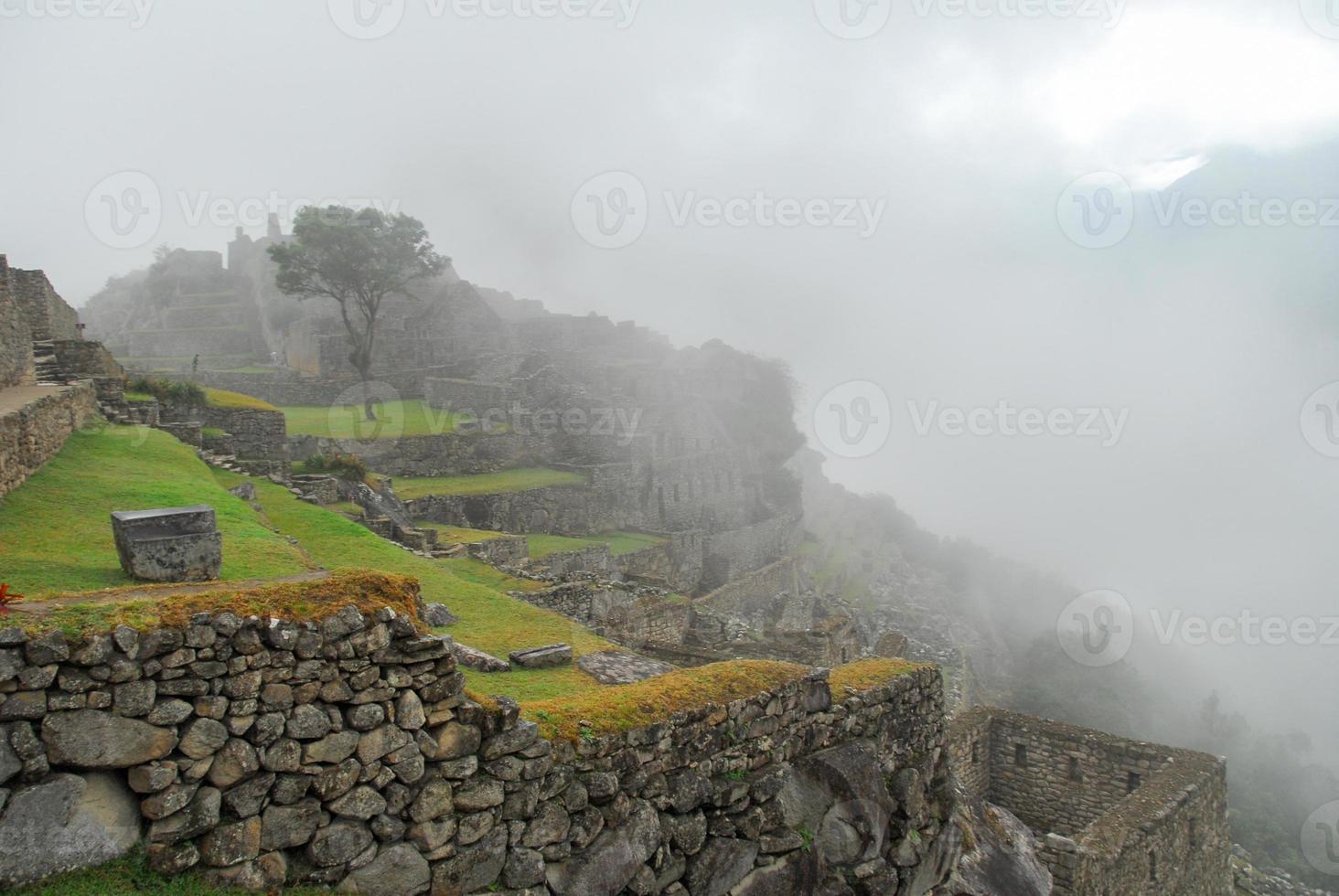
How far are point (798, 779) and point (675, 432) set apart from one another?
27452mm

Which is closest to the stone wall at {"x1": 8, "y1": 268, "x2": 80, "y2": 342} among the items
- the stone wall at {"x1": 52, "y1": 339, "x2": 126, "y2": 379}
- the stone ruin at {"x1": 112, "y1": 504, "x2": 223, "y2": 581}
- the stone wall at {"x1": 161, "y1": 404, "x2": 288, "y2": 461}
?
the stone wall at {"x1": 52, "y1": 339, "x2": 126, "y2": 379}

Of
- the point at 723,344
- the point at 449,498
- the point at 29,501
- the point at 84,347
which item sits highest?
the point at 723,344

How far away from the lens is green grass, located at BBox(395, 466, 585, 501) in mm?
23000

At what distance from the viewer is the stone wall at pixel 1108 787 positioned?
1276cm

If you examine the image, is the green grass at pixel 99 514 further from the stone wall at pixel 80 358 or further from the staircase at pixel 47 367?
the stone wall at pixel 80 358

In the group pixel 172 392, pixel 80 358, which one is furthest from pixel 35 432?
pixel 172 392

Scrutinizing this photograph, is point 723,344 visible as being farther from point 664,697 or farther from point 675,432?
point 664,697

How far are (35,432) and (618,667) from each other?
7613 millimetres

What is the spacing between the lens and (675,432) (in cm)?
3378

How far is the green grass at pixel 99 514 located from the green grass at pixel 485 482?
10079mm

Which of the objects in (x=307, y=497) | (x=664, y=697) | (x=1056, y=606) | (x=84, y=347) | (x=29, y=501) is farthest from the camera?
(x=1056, y=606)

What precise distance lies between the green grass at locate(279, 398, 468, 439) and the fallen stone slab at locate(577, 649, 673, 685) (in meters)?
18.0

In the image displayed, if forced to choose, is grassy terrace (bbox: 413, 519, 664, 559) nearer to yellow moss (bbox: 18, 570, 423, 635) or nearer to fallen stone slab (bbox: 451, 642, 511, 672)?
fallen stone slab (bbox: 451, 642, 511, 672)

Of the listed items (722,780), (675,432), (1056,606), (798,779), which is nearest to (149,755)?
(722,780)
